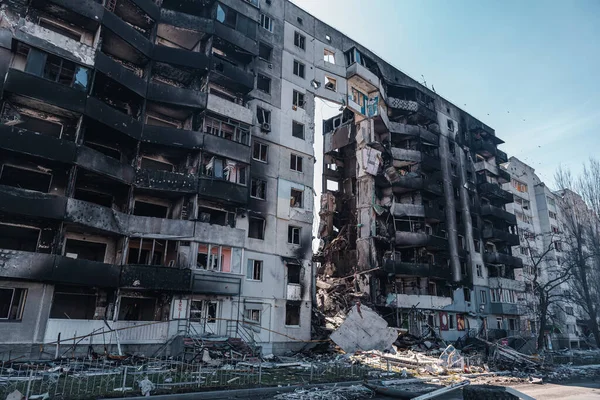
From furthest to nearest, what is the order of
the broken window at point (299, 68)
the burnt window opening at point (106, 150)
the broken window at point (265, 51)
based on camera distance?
the broken window at point (299, 68), the broken window at point (265, 51), the burnt window opening at point (106, 150)

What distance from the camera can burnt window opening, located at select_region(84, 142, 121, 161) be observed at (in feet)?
86.2

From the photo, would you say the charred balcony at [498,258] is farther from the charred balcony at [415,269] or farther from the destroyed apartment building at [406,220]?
the charred balcony at [415,269]

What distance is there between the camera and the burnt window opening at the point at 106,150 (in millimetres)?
26281

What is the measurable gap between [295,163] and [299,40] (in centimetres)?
1306

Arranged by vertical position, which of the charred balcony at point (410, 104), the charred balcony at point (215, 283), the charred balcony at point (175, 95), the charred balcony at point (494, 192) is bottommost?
the charred balcony at point (215, 283)

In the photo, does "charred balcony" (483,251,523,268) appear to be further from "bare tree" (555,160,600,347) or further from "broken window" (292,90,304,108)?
"broken window" (292,90,304,108)

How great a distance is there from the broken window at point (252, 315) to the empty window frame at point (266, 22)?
2484cm

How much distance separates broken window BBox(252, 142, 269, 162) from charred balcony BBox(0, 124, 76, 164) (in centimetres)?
1332

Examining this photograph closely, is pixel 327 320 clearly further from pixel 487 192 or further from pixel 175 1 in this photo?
pixel 487 192

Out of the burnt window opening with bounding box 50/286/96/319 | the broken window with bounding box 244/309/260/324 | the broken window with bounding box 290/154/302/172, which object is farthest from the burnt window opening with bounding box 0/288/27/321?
the broken window with bounding box 290/154/302/172

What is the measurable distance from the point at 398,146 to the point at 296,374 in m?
36.4

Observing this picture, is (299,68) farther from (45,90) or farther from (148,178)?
(45,90)

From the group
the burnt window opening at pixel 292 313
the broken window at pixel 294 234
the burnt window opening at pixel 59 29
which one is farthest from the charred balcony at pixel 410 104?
the burnt window opening at pixel 59 29

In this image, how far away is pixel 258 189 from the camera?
31.4m
